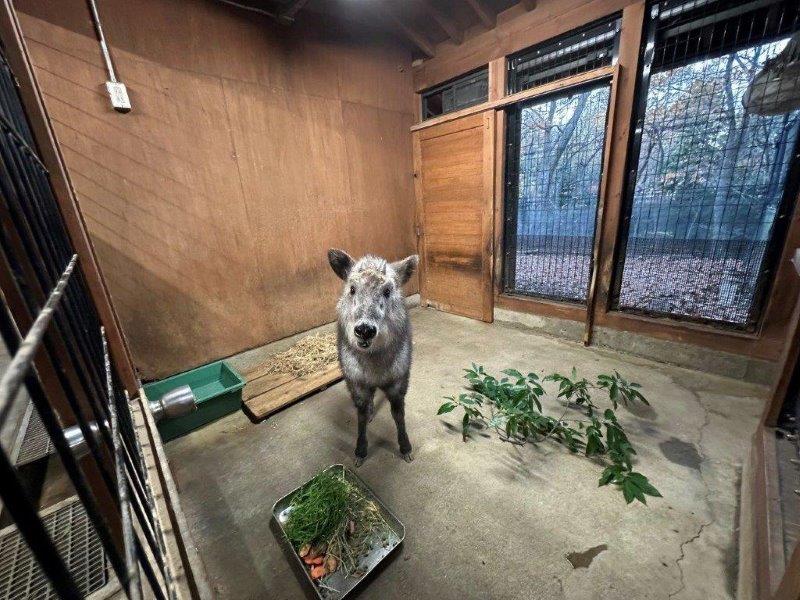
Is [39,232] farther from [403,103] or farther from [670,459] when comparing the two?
[403,103]

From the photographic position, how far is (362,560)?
161 centimetres

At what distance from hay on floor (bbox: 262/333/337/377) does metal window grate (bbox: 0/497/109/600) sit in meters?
2.22

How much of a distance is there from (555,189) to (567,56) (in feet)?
4.73

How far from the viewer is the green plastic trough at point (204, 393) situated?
2.65m

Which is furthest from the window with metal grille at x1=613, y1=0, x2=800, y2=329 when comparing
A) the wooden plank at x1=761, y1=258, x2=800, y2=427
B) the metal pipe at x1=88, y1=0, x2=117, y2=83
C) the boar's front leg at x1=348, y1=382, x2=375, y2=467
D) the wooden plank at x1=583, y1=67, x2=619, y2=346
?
the metal pipe at x1=88, y1=0, x2=117, y2=83

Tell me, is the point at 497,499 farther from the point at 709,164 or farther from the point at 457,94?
the point at 457,94

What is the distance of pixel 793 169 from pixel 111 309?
5.10 meters

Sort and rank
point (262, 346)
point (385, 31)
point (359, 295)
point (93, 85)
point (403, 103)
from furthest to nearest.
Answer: point (403, 103) → point (385, 31) → point (262, 346) → point (93, 85) → point (359, 295)

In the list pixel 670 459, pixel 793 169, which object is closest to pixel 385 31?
pixel 793 169

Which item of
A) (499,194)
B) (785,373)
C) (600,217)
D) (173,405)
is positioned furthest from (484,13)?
(173,405)

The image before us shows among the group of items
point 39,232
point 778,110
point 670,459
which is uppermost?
point 778,110

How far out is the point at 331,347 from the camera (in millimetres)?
3967

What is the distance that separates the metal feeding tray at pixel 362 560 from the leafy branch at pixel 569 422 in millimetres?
814

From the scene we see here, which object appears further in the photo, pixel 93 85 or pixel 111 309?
pixel 93 85
